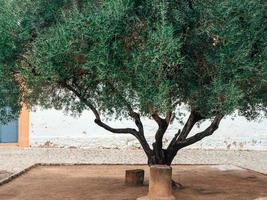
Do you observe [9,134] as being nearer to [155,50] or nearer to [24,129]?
[24,129]

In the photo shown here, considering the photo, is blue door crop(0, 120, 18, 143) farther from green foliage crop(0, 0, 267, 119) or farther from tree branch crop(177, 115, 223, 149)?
green foliage crop(0, 0, 267, 119)

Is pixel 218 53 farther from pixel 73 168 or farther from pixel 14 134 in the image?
pixel 14 134

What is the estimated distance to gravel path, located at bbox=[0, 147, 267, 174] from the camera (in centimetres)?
1678

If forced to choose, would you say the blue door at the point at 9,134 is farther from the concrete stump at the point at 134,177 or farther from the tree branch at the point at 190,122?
the tree branch at the point at 190,122

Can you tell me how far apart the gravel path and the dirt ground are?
1.31 metres

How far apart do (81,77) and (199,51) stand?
2116 millimetres

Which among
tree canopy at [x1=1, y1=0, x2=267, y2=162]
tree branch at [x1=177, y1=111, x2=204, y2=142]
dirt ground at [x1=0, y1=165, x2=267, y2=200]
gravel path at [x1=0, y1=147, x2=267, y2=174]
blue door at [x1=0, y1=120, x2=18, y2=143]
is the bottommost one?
dirt ground at [x1=0, y1=165, x2=267, y2=200]

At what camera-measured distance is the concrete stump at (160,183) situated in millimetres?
9555

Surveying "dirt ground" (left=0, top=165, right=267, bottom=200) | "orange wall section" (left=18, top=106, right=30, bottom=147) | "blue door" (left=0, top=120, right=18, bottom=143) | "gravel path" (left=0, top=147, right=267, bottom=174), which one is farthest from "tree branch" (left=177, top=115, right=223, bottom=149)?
"blue door" (left=0, top=120, right=18, bottom=143)

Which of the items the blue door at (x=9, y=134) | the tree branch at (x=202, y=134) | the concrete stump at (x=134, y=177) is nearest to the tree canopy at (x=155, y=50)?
the tree branch at (x=202, y=134)

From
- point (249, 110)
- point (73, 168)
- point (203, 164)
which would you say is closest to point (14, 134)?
point (73, 168)

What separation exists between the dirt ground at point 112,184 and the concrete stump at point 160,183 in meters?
0.54

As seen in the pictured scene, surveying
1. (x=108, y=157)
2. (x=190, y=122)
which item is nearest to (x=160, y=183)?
(x=190, y=122)

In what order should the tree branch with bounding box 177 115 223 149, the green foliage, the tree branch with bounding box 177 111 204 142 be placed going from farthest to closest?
1. the tree branch with bounding box 177 111 204 142
2. the tree branch with bounding box 177 115 223 149
3. the green foliage
